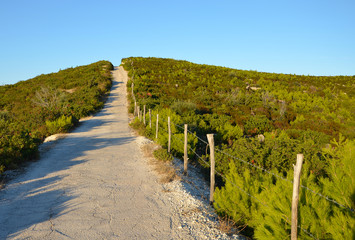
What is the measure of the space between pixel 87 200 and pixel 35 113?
12.7 m

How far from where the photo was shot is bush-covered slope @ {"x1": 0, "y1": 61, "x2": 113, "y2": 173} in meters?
8.06

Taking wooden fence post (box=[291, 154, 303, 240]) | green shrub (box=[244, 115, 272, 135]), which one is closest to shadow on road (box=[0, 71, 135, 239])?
wooden fence post (box=[291, 154, 303, 240])

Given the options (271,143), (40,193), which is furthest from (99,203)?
(271,143)

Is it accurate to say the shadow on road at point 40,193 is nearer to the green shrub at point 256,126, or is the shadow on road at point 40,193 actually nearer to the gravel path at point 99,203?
the gravel path at point 99,203

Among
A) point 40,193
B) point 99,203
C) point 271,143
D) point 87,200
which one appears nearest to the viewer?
point 99,203

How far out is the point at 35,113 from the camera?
1520cm

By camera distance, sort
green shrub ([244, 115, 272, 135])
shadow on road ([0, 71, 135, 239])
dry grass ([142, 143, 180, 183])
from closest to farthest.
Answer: shadow on road ([0, 71, 135, 239]) < dry grass ([142, 143, 180, 183]) < green shrub ([244, 115, 272, 135])

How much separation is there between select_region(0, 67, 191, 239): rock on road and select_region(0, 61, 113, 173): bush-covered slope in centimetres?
80

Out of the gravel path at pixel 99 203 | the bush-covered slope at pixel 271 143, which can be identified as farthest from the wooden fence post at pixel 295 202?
the gravel path at pixel 99 203

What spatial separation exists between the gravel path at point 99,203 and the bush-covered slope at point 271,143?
883mm

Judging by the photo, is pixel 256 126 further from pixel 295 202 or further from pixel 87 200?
pixel 295 202

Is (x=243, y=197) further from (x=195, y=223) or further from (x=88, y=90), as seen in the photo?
(x=88, y=90)

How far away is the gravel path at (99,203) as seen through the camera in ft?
13.0

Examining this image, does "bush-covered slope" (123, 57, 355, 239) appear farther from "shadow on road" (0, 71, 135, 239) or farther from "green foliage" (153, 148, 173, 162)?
"shadow on road" (0, 71, 135, 239)
